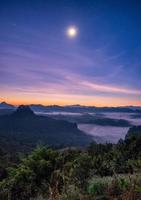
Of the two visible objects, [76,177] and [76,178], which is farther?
[76,177]

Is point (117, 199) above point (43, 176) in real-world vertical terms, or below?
above

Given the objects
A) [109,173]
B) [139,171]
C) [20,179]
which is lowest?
[20,179]

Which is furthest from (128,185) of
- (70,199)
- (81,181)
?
(81,181)

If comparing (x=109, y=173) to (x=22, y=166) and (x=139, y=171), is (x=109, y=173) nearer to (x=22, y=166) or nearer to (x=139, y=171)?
(x=139, y=171)

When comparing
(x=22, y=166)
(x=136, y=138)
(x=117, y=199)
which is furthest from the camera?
(x=136, y=138)

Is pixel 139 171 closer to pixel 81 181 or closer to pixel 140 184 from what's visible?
pixel 140 184

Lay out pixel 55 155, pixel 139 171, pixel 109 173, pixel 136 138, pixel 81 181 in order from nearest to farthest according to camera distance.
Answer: pixel 139 171, pixel 81 181, pixel 109 173, pixel 55 155, pixel 136 138

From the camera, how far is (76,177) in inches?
243

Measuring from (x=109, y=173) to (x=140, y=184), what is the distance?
4577mm

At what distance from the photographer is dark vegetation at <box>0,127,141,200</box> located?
477 cm

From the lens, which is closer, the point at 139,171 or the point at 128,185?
the point at 128,185

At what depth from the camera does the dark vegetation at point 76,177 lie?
4766 mm

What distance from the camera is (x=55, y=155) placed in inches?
566

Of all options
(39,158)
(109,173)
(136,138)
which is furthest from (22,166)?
(136,138)
